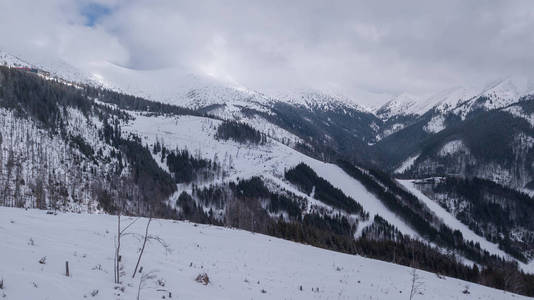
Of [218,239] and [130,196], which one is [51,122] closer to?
[130,196]

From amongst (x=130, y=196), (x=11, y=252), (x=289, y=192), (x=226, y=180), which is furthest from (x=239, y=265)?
(x=226, y=180)

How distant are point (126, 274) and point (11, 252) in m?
3.97

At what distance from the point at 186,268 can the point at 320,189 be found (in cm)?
13413

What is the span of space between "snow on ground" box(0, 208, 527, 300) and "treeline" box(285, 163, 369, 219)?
4355 inches

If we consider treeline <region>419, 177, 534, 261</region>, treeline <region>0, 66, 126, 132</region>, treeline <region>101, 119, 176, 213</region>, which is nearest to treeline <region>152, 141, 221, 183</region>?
treeline <region>101, 119, 176, 213</region>

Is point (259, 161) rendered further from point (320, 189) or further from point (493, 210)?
point (493, 210)

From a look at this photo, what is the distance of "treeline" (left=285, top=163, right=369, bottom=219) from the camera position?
131000 millimetres

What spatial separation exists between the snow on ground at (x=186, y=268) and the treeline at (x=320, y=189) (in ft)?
363

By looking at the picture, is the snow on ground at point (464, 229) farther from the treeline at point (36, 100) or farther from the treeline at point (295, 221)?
the treeline at point (36, 100)

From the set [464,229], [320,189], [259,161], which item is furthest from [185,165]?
[464,229]

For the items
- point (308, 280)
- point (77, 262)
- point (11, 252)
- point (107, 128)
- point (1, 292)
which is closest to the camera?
point (1, 292)

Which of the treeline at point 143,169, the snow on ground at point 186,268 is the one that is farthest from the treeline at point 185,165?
the snow on ground at point 186,268

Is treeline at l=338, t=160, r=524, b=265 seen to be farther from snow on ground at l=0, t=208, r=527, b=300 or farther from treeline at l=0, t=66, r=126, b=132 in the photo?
treeline at l=0, t=66, r=126, b=132

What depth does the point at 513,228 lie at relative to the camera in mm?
163625
